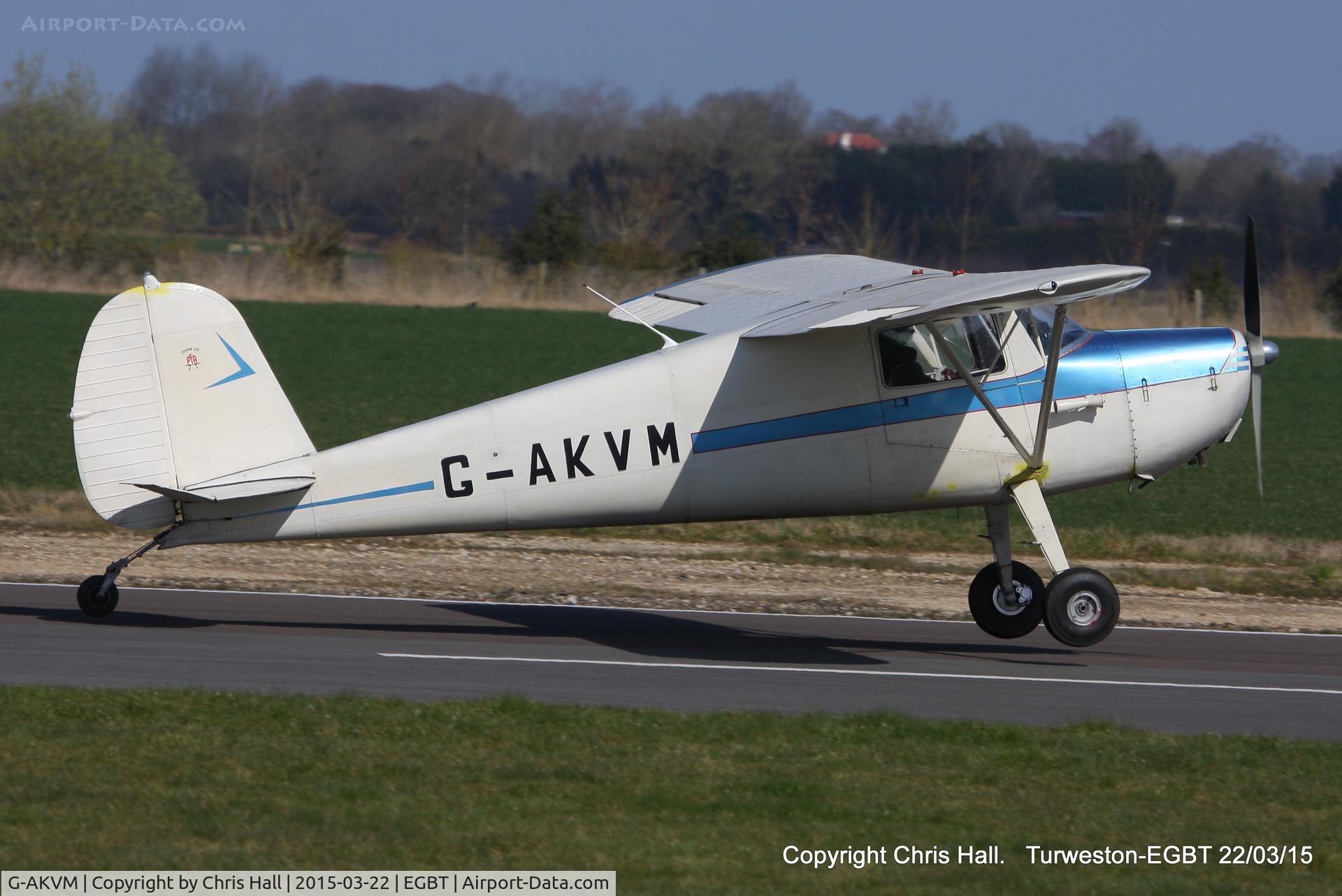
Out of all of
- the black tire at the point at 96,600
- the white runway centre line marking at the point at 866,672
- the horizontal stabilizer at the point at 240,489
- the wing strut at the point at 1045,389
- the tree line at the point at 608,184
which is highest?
the tree line at the point at 608,184

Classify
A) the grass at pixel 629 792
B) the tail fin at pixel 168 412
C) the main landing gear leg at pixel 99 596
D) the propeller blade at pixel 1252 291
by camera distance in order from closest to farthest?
1. the grass at pixel 629 792
2. the tail fin at pixel 168 412
3. the main landing gear leg at pixel 99 596
4. the propeller blade at pixel 1252 291

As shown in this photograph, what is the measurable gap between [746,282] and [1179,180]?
53780mm

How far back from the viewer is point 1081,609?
Answer: 10.9 metres

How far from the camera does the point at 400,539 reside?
55.1ft

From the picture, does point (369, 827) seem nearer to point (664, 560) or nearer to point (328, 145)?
point (664, 560)

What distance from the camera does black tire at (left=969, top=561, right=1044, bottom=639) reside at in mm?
11805

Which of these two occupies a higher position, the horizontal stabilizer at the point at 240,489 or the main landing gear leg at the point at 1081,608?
the horizontal stabilizer at the point at 240,489

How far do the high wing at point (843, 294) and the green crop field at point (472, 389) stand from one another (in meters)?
5.37

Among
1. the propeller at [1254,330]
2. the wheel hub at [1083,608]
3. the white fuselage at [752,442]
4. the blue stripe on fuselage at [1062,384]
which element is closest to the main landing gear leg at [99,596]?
the white fuselage at [752,442]

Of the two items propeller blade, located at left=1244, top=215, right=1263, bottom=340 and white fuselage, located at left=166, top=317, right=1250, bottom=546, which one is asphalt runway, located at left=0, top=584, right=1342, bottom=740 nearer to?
white fuselage, located at left=166, top=317, right=1250, bottom=546

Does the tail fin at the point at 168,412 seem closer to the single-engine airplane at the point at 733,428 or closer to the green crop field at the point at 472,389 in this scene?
the single-engine airplane at the point at 733,428

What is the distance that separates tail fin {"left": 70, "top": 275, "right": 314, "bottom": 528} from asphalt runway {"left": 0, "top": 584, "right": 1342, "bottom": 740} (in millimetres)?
1223

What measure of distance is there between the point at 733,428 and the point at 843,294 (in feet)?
5.80

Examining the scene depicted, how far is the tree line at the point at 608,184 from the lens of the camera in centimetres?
4453
